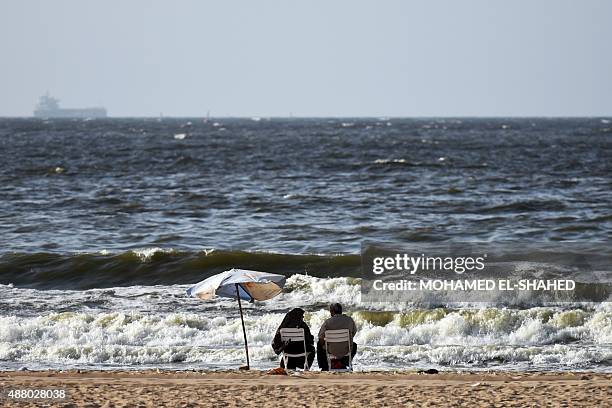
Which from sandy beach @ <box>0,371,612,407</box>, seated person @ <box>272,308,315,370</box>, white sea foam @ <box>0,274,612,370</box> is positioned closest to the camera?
sandy beach @ <box>0,371,612,407</box>

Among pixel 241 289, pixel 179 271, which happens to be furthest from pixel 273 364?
pixel 179 271

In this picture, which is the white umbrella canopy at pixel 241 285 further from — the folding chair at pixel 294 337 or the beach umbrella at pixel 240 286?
the folding chair at pixel 294 337

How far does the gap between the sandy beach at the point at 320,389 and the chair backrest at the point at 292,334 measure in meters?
0.87

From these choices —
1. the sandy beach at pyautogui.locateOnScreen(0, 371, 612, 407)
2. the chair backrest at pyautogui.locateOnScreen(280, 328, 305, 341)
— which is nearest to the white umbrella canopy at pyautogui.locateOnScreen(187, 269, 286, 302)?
the chair backrest at pyautogui.locateOnScreen(280, 328, 305, 341)

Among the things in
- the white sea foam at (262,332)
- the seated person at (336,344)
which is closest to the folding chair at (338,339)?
the seated person at (336,344)

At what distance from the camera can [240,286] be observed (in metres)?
15.3

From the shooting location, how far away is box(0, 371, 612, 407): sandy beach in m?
11.5

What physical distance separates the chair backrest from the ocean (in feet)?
4.90

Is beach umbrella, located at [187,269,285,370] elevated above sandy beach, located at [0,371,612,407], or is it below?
above

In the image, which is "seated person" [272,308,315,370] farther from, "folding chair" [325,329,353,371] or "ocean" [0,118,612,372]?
"ocean" [0,118,612,372]

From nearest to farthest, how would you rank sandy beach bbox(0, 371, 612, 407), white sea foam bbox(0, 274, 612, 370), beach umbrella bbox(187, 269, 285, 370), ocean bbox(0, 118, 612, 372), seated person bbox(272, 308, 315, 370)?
1. sandy beach bbox(0, 371, 612, 407)
2. seated person bbox(272, 308, 315, 370)
3. beach umbrella bbox(187, 269, 285, 370)
4. white sea foam bbox(0, 274, 612, 370)
5. ocean bbox(0, 118, 612, 372)

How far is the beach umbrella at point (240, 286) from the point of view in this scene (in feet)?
Result: 48.5

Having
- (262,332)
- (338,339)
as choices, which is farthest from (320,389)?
(262,332)

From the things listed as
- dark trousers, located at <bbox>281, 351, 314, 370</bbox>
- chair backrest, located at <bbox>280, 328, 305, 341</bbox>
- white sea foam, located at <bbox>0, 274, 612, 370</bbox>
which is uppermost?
chair backrest, located at <bbox>280, 328, 305, 341</bbox>
